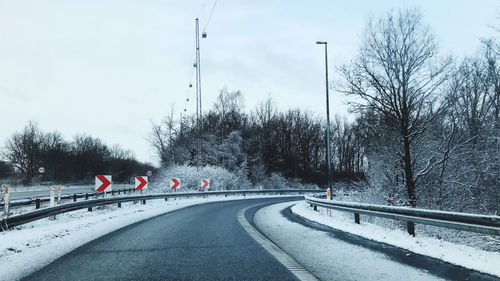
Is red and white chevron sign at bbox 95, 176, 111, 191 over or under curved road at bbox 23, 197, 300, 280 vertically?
over

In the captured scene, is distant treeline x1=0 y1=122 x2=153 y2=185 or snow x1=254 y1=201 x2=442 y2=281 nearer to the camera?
snow x1=254 y1=201 x2=442 y2=281

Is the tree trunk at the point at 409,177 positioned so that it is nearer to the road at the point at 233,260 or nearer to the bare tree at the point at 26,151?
the road at the point at 233,260

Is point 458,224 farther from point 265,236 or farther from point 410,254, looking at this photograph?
point 265,236

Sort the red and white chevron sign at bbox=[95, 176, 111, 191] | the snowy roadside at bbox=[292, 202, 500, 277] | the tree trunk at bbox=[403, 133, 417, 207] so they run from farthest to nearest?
the red and white chevron sign at bbox=[95, 176, 111, 191]
the tree trunk at bbox=[403, 133, 417, 207]
the snowy roadside at bbox=[292, 202, 500, 277]

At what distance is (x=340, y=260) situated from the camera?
568cm

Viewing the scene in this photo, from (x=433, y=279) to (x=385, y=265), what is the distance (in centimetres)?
90

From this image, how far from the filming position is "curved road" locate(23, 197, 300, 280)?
4766 millimetres

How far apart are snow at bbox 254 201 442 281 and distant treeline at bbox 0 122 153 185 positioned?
64777 millimetres

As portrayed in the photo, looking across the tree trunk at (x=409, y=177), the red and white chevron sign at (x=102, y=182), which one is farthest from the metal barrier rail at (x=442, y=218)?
the red and white chevron sign at (x=102, y=182)

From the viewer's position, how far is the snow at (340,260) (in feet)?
15.4

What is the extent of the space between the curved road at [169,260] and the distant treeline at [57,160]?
6292 cm

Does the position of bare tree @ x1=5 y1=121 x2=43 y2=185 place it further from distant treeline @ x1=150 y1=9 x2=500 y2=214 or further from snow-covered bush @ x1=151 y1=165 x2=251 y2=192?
distant treeline @ x1=150 y1=9 x2=500 y2=214

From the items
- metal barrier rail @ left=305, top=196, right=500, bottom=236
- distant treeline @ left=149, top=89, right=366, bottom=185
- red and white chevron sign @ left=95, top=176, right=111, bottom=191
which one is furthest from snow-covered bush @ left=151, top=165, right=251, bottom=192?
metal barrier rail @ left=305, top=196, right=500, bottom=236

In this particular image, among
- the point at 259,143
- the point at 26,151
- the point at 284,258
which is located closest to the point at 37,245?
the point at 284,258
